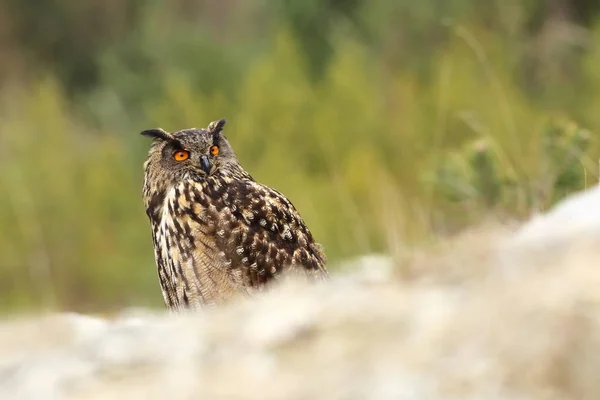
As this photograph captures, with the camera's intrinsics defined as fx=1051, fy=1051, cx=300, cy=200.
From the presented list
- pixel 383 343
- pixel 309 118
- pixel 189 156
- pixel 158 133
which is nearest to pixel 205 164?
pixel 189 156

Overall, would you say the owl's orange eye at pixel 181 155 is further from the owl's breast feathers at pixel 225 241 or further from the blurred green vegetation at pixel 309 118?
the blurred green vegetation at pixel 309 118

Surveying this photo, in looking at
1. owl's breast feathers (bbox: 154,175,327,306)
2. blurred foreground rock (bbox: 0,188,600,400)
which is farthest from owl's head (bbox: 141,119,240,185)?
blurred foreground rock (bbox: 0,188,600,400)

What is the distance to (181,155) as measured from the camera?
369cm

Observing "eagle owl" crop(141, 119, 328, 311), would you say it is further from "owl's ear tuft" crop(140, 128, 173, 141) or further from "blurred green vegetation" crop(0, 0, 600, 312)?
"blurred green vegetation" crop(0, 0, 600, 312)

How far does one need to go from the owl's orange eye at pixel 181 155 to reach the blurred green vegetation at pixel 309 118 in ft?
5.95

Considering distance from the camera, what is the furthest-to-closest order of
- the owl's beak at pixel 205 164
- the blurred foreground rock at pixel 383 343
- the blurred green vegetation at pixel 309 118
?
the blurred green vegetation at pixel 309 118 < the owl's beak at pixel 205 164 < the blurred foreground rock at pixel 383 343

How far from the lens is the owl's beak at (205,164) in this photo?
3559 millimetres

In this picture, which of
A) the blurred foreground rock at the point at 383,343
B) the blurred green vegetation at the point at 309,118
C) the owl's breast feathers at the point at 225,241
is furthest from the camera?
the blurred green vegetation at the point at 309,118

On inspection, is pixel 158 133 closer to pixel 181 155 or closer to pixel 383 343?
pixel 181 155

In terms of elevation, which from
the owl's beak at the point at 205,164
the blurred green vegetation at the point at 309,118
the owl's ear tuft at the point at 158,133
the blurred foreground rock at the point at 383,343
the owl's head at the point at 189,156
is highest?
the blurred green vegetation at the point at 309,118

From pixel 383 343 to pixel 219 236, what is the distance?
73.4 inches

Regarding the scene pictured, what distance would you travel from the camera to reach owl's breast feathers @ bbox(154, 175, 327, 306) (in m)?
3.21

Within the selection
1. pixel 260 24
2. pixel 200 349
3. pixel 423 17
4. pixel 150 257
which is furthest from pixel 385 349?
pixel 260 24

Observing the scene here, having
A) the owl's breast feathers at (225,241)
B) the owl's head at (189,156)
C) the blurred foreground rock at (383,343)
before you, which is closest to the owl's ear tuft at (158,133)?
the owl's head at (189,156)
